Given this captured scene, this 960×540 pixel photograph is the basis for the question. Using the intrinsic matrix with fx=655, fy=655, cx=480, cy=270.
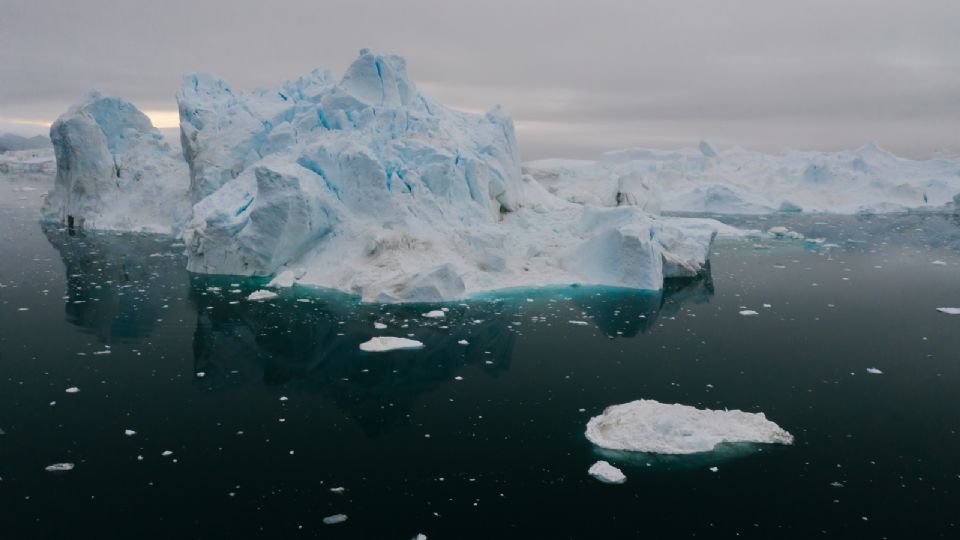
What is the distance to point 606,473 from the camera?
5699mm

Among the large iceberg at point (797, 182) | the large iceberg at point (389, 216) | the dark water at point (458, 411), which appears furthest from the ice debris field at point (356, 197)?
the large iceberg at point (797, 182)

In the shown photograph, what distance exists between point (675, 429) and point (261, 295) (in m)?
8.15

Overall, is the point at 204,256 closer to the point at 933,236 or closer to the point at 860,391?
the point at 860,391

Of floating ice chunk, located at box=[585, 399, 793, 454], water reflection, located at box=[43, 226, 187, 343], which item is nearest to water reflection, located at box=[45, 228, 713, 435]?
water reflection, located at box=[43, 226, 187, 343]

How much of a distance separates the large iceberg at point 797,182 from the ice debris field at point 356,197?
1350 cm

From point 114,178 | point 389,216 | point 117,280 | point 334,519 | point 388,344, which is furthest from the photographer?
point 114,178

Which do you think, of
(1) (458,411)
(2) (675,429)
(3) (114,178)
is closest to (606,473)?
(2) (675,429)

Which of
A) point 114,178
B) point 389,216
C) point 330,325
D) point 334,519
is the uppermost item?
point 114,178

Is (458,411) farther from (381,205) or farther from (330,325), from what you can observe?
(381,205)

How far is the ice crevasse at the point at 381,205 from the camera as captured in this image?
43.0 ft

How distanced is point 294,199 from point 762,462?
9919 millimetres

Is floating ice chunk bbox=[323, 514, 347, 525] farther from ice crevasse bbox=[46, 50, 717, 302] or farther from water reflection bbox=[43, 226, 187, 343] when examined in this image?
ice crevasse bbox=[46, 50, 717, 302]

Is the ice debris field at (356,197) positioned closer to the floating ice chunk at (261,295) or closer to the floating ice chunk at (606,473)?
the floating ice chunk at (261,295)

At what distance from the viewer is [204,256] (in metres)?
14.0
